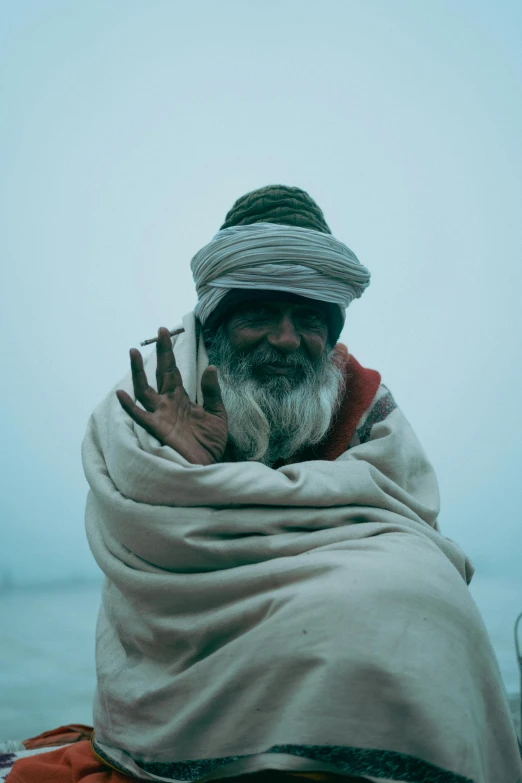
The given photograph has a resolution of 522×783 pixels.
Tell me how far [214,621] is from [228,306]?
3.34 ft

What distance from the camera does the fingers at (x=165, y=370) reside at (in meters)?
1.82

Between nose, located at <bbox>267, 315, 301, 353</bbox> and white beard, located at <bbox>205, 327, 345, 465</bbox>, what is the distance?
0.03m

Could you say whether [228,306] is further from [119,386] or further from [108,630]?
[108,630]

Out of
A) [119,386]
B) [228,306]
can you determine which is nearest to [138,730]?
[119,386]

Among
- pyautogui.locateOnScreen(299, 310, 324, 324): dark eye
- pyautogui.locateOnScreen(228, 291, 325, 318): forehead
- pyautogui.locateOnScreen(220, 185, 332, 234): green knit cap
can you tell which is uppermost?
pyautogui.locateOnScreen(220, 185, 332, 234): green knit cap

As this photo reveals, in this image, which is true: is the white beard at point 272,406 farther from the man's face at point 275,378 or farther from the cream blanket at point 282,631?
the cream blanket at point 282,631

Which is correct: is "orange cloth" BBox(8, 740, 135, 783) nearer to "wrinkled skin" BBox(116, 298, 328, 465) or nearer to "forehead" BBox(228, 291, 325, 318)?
"wrinkled skin" BBox(116, 298, 328, 465)

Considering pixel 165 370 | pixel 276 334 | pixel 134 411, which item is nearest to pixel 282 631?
pixel 134 411

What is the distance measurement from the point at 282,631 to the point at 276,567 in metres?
0.14

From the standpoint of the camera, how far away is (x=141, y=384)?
1.75 meters

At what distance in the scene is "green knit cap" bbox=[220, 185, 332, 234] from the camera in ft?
7.37

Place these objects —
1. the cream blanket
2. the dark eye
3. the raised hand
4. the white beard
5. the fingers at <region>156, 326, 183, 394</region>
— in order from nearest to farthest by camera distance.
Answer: the cream blanket → the raised hand → the fingers at <region>156, 326, 183, 394</region> → the white beard → the dark eye

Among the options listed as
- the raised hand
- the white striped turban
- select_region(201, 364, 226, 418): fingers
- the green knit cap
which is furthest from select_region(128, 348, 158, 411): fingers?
the green knit cap

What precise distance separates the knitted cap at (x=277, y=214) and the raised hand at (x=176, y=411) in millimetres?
398
